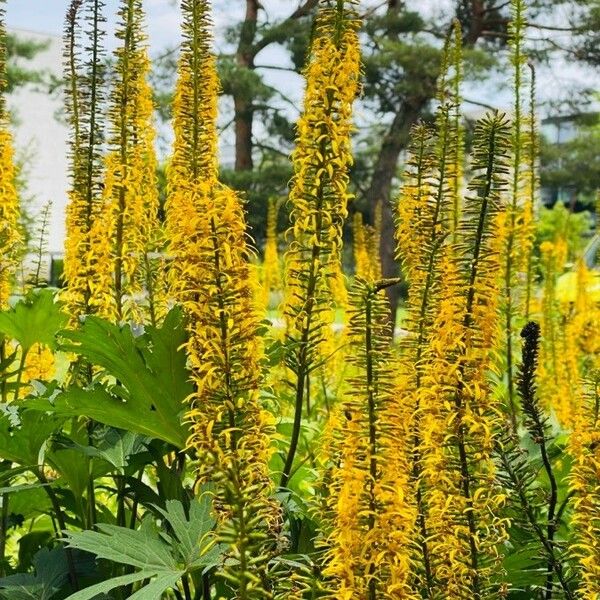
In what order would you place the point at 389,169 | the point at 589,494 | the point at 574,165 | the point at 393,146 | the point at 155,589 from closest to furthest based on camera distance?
1. the point at 589,494
2. the point at 155,589
3. the point at 389,169
4. the point at 393,146
5. the point at 574,165

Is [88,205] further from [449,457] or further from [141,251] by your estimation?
[449,457]

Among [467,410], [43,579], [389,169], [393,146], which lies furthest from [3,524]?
[393,146]

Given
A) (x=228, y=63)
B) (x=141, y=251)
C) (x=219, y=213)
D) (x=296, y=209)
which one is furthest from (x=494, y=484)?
(x=228, y=63)

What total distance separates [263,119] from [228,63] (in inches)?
120

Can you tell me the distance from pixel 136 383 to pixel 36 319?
0.82m

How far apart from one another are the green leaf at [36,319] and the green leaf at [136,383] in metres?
0.68

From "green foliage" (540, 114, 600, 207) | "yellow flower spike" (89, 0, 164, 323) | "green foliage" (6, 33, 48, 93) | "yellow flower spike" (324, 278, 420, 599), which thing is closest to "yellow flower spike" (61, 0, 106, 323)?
"yellow flower spike" (89, 0, 164, 323)

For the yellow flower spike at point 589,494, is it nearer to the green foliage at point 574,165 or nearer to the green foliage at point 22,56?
the green foliage at point 22,56

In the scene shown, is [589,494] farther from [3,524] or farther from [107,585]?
[3,524]

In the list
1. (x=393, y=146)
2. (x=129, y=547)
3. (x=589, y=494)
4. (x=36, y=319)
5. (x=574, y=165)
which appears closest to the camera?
(x=589, y=494)

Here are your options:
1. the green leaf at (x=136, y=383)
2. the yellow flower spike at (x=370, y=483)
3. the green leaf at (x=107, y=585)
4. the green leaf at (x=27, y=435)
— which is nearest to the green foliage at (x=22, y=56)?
the green leaf at (x=27, y=435)

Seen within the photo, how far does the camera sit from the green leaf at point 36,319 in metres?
2.71

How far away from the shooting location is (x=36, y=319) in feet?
9.04

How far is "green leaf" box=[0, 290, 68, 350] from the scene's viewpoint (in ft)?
8.89
